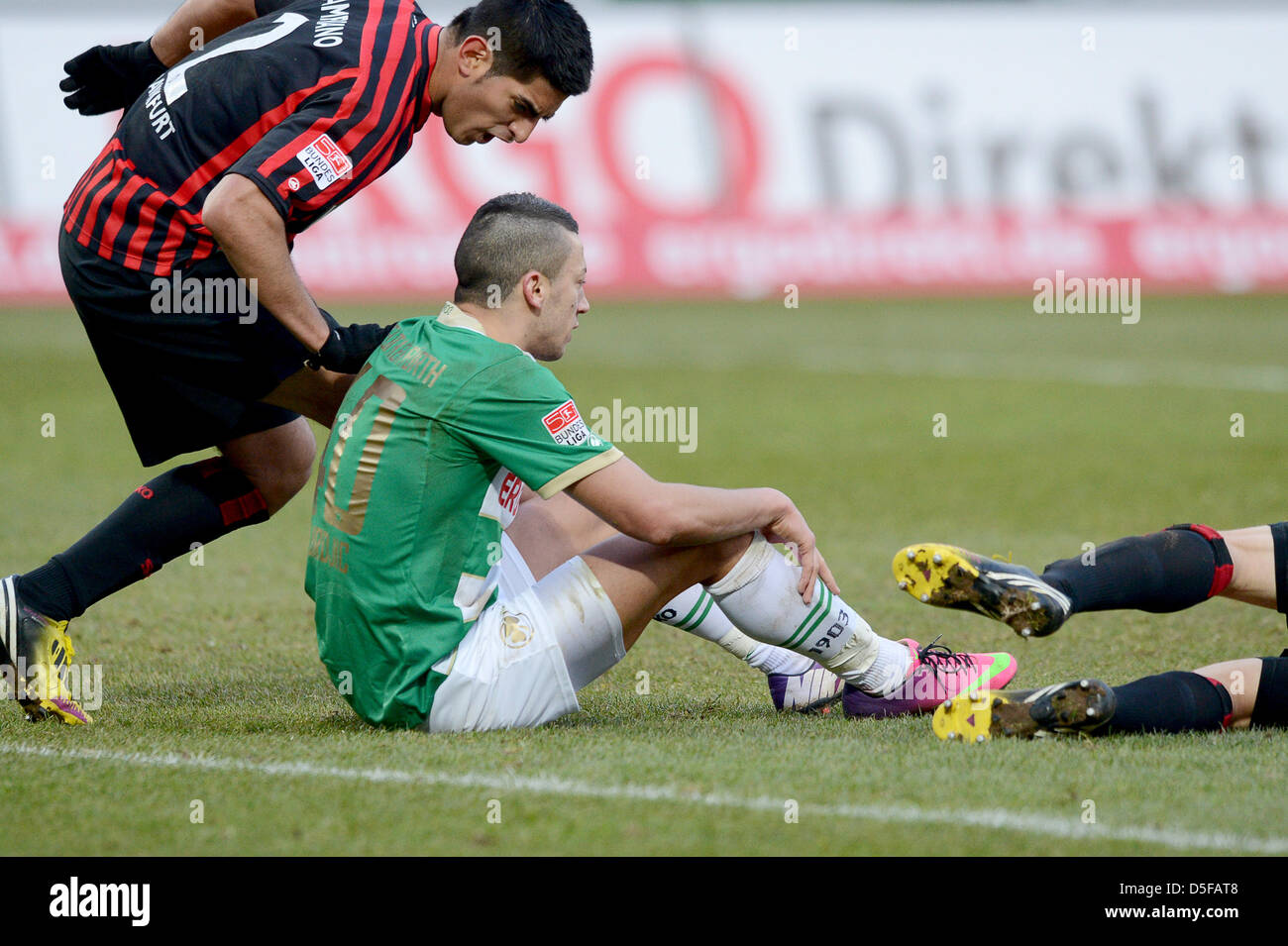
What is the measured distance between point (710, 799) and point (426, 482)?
1.11 metres

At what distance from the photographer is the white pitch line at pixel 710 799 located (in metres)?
3.12

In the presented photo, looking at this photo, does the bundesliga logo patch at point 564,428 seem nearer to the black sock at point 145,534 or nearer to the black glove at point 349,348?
the black glove at point 349,348

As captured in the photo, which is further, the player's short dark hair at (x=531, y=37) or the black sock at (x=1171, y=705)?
the player's short dark hair at (x=531, y=37)

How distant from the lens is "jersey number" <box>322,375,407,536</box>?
3.88 m

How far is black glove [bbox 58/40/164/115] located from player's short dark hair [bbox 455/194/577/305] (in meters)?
1.62

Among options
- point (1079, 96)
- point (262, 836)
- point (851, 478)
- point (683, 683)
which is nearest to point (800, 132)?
point (1079, 96)

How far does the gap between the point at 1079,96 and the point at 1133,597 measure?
63.4ft

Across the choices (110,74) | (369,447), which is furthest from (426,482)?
(110,74)

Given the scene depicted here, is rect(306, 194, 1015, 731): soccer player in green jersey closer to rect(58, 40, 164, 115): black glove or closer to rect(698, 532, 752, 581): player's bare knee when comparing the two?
rect(698, 532, 752, 581): player's bare knee

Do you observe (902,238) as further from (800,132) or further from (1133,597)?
(1133,597)

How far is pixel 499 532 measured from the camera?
4000 millimetres

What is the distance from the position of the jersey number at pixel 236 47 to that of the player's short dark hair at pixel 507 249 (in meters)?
0.89

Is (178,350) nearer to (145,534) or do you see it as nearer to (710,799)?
(145,534)

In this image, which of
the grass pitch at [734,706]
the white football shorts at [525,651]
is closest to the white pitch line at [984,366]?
the grass pitch at [734,706]
